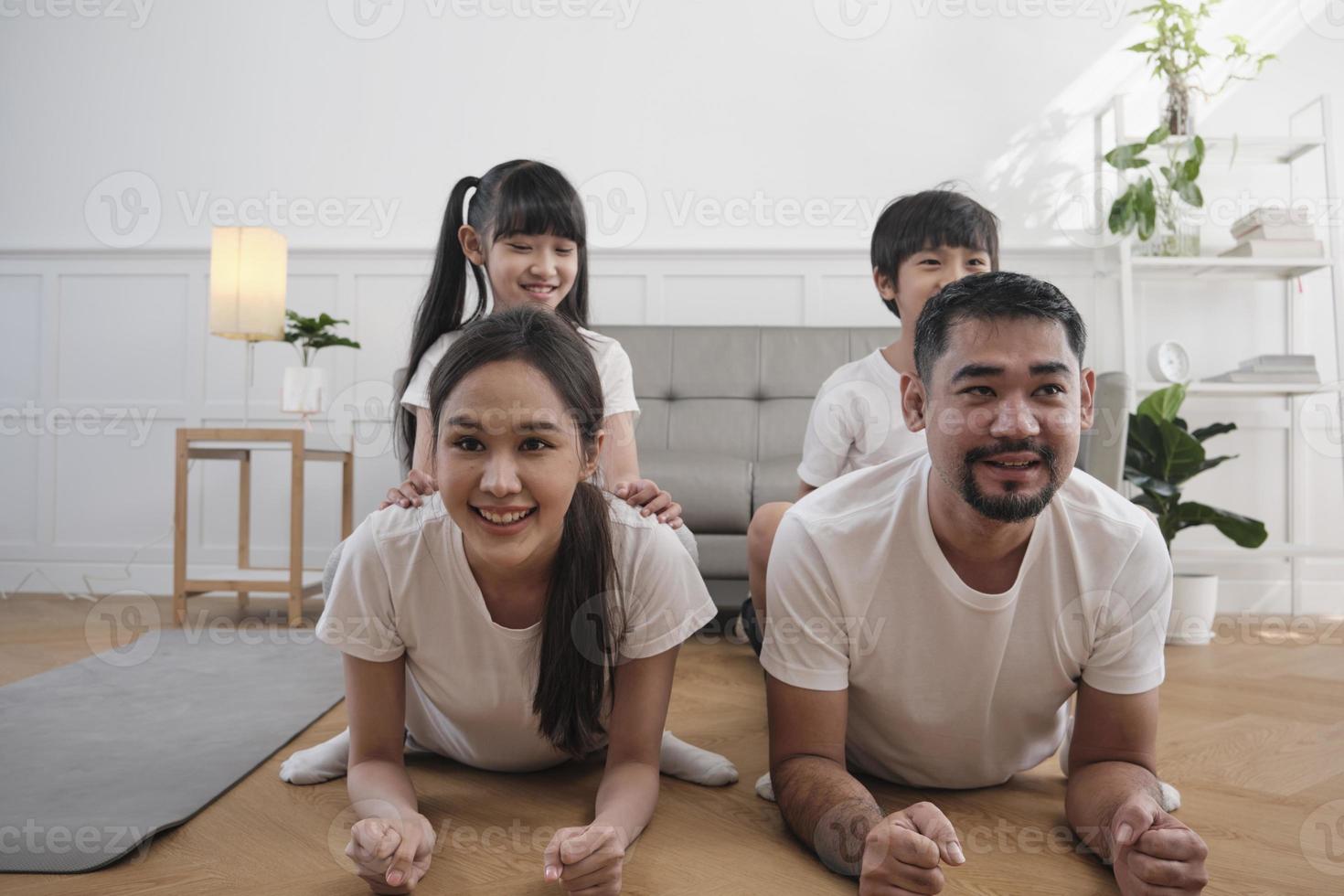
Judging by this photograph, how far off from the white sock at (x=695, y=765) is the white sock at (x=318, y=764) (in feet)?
1.35

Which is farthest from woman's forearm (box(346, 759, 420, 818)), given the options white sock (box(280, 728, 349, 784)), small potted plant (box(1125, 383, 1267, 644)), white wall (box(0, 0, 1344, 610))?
white wall (box(0, 0, 1344, 610))

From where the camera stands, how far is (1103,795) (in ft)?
3.12

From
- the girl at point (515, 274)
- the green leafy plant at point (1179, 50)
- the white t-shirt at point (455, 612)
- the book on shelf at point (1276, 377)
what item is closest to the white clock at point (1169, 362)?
the book on shelf at point (1276, 377)

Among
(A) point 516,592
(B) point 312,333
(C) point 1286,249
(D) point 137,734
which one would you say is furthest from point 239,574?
(C) point 1286,249

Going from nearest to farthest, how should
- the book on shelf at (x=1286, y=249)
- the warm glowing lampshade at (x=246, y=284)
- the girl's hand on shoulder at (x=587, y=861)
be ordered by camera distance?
the girl's hand on shoulder at (x=587, y=861), the warm glowing lampshade at (x=246, y=284), the book on shelf at (x=1286, y=249)

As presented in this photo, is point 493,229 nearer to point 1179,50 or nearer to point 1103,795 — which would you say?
point 1103,795

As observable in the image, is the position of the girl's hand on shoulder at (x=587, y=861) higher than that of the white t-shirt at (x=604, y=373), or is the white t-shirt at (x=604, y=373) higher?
the white t-shirt at (x=604, y=373)

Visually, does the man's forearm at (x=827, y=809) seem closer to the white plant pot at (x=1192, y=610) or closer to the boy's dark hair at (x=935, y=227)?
the boy's dark hair at (x=935, y=227)

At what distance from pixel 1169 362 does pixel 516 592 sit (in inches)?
103

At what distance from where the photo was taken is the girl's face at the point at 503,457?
37.6 inches

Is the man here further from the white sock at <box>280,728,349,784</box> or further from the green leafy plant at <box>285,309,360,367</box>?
the green leafy plant at <box>285,309,360,367</box>

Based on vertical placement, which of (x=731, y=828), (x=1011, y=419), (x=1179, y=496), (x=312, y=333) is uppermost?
(x=312, y=333)

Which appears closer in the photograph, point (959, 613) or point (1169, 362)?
point (959, 613)

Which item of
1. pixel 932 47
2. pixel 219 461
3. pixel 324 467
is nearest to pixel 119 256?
pixel 219 461
